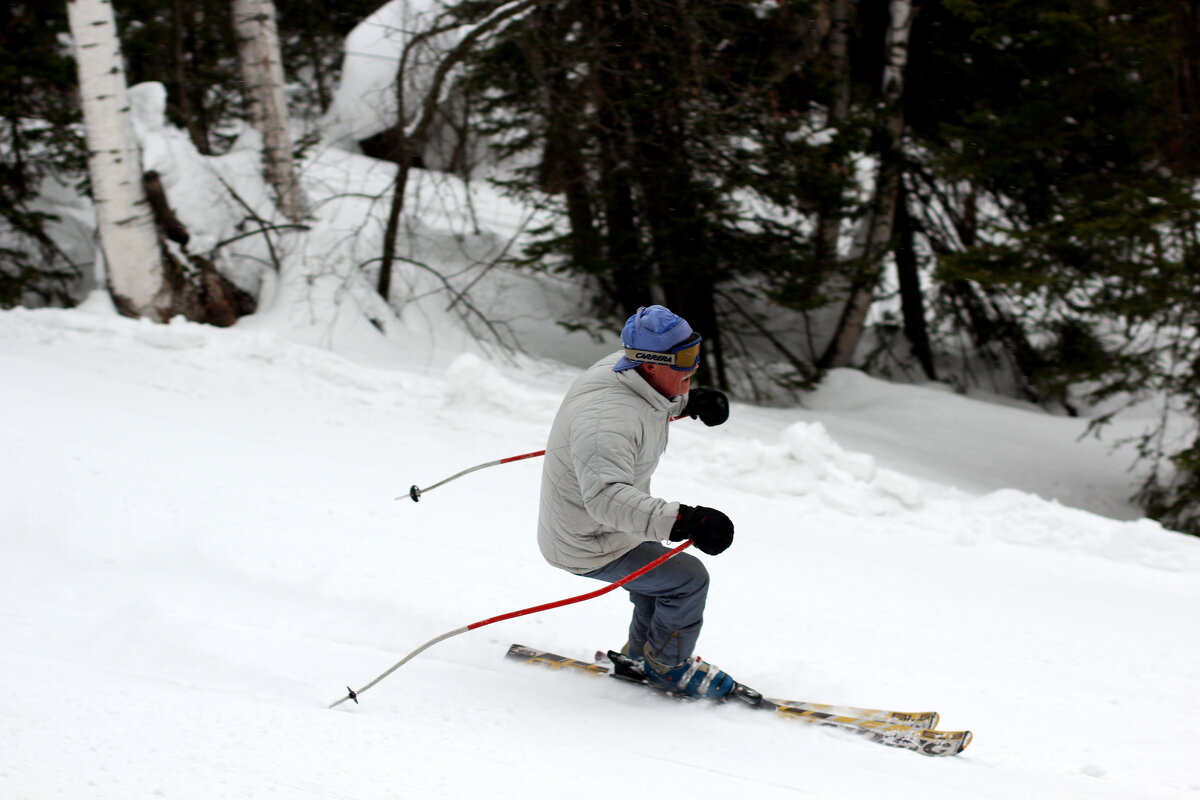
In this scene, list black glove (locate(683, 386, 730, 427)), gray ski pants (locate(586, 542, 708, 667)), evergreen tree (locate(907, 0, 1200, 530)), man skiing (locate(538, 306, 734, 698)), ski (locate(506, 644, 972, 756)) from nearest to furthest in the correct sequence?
man skiing (locate(538, 306, 734, 698)), ski (locate(506, 644, 972, 756)), gray ski pants (locate(586, 542, 708, 667)), black glove (locate(683, 386, 730, 427)), evergreen tree (locate(907, 0, 1200, 530))

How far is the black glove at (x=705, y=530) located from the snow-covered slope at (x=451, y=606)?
2.59 ft

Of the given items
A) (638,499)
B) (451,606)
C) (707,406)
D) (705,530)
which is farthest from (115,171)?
(705,530)

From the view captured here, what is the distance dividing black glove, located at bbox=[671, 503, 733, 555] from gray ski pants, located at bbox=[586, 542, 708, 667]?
0.48 metres

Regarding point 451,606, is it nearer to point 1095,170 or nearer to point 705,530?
point 705,530

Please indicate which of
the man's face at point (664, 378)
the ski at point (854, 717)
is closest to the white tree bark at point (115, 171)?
the ski at point (854, 717)

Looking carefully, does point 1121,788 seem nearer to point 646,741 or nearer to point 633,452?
point 646,741

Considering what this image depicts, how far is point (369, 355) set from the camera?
29.5ft

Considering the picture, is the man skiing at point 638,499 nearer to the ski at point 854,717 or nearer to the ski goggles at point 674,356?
the ski goggles at point 674,356

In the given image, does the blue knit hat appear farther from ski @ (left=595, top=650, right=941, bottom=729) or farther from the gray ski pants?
ski @ (left=595, top=650, right=941, bottom=729)

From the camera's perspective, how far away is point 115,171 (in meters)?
8.00

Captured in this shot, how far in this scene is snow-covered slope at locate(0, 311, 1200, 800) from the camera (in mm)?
3072

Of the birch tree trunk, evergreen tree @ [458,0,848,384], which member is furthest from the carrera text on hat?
the birch tree trunk

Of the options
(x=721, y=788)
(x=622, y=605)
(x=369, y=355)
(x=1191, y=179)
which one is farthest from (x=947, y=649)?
(x=369, y=355)

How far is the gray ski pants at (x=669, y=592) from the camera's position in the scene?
3.54m
